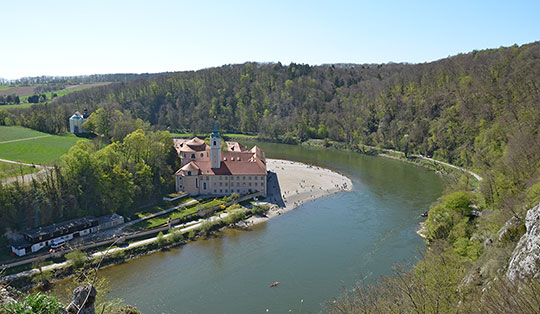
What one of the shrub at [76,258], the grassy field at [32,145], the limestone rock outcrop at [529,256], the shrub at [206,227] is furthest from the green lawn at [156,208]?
the limestone rock outcrop at [529,256]

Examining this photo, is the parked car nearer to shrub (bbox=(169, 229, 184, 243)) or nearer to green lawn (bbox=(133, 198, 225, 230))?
green lawn (bbox=(133, 198, 225, 230))

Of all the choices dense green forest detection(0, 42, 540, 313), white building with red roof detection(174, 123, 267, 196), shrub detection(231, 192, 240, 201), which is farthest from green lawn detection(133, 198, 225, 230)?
dense green forest detection(0, 42, 540, 313)

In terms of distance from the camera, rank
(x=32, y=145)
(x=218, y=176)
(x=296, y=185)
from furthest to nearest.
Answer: (x=296, y=185) < (x=32, y=145) < (x=218, y=176)

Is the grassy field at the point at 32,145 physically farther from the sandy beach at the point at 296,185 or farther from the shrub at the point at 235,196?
the sandy beach at the point at 296,185

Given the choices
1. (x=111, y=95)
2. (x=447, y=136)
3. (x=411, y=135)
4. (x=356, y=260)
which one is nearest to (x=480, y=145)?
(x=447, y=136)

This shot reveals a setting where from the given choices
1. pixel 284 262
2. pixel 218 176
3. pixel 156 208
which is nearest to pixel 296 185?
pixel 218 176

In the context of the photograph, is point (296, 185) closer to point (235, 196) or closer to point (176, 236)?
point (235, 196)

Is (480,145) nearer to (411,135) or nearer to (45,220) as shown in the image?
(411,135)
